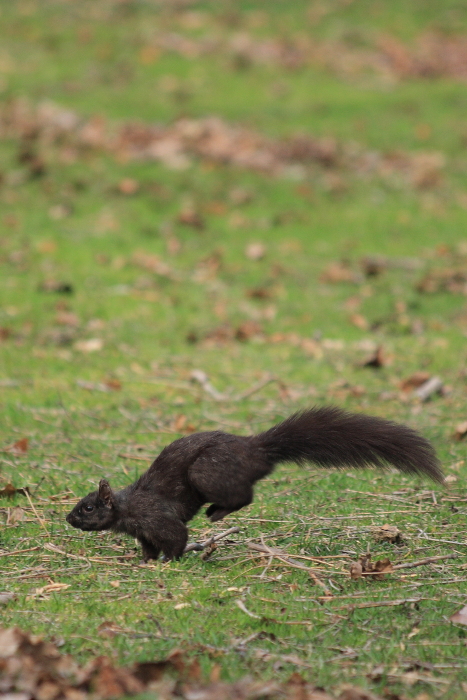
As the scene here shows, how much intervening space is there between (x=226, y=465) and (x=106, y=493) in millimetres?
593

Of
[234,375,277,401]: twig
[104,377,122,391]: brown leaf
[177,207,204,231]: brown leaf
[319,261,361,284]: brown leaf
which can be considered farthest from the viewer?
[177,207,204,231]: brown leaf

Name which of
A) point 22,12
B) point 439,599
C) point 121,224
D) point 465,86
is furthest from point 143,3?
point 439,599

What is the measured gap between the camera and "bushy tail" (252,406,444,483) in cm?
424

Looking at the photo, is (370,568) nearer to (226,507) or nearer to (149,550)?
(226,507)

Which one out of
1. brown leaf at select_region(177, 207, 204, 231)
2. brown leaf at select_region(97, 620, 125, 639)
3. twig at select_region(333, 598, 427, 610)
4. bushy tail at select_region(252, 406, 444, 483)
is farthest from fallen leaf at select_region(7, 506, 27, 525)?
brown leaf at select_region(177, 207, 204, 231)

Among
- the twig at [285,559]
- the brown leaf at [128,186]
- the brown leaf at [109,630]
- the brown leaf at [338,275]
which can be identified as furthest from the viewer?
the brown leaf at [128,186]

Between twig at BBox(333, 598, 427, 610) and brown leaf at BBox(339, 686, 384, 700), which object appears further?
twig at BBox(333, 598, 427, 610)

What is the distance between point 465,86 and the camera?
1702 cm

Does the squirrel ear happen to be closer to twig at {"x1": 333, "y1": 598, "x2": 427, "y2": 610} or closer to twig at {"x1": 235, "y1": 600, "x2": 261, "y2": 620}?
twig at {"x1": 235, "y1": 600, "x2": 261, "y2": 620}

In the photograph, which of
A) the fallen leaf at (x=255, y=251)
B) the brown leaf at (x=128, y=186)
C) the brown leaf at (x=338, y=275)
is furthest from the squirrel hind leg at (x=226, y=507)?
the brown leaf at (x=128, y=186)

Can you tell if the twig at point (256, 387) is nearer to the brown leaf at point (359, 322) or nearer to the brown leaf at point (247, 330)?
the brown leaf at point (247, 330)

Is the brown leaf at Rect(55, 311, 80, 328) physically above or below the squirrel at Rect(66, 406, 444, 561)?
below

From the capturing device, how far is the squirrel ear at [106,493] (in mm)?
4473

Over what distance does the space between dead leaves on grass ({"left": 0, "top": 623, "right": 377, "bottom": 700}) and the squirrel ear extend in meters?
1.26
